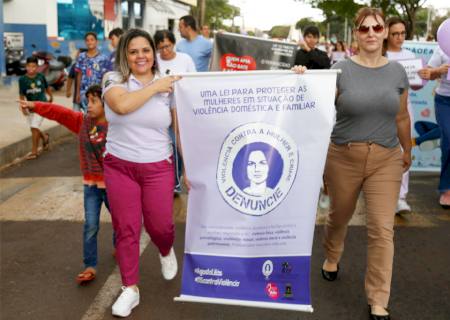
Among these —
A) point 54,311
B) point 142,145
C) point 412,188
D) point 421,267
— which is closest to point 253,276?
point 142,145

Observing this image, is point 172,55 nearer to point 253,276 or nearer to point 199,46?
point 199,46

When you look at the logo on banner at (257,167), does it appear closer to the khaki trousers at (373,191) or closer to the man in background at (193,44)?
the khaki trousers at (373,191)

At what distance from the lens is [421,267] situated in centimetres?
487

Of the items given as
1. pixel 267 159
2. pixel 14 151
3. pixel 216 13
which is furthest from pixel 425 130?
pixel 216 13

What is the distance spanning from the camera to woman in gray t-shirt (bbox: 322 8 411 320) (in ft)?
12.6

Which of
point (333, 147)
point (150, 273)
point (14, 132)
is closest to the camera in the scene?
point (333, 147)

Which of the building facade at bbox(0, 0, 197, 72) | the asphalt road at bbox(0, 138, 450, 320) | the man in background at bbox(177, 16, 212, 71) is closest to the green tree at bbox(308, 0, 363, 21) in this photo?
the building facade at bbox(0, 0, 197, 72)

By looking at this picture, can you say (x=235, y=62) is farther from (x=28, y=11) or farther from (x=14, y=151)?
(x=28, y=11)

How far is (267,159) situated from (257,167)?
72 mm

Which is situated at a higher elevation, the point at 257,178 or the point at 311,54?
the point at 311,54

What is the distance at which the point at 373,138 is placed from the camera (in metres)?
3.95

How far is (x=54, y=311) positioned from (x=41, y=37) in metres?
17.7

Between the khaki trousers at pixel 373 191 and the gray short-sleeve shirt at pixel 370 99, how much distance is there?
0.25ft

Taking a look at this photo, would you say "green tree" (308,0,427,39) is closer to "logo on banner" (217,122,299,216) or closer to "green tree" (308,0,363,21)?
"green tree" (308,0,363,21)
